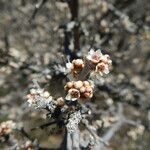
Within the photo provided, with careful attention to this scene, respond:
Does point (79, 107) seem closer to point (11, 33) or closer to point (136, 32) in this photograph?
point (136, 32)

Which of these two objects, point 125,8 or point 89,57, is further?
point 125,8

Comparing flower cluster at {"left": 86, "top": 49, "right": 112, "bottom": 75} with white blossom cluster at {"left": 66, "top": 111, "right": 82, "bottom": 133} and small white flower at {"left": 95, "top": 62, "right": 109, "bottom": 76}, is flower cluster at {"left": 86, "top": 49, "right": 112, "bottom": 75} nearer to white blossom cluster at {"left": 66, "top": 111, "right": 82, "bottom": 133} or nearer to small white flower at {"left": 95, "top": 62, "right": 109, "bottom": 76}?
small white flower at {"left": 95, "top": 62, "right": 109, "bottom": 76}

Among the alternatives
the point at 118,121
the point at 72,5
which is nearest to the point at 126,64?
the point at 118,121

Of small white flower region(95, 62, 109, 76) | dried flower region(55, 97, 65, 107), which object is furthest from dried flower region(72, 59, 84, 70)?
dried flower region(55, 97, 65, 107)

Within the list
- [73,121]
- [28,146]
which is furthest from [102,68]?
[28,146]

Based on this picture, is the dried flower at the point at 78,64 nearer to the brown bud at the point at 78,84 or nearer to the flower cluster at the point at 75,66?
the flower cluster at the point at 75,66

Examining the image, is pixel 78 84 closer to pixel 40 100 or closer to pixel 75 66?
pixel 75 66

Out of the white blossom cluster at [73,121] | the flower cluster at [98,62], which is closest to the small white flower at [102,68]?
the flower cluster at [98,62]
